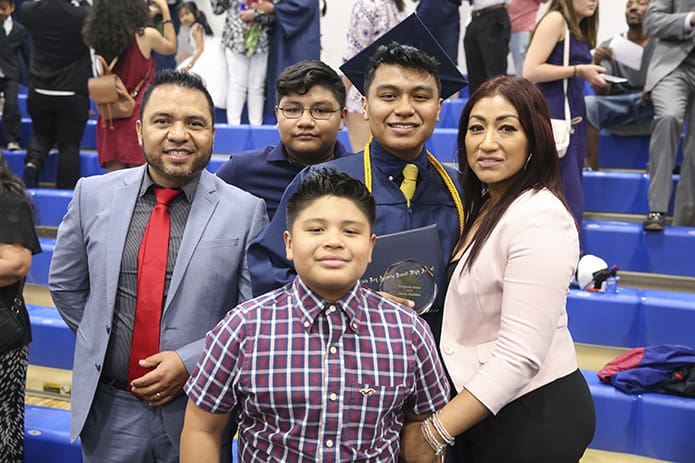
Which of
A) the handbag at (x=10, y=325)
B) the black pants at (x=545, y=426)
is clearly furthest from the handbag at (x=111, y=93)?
the black pants at (x=545, y=426)

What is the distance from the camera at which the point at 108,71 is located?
4.38 metres

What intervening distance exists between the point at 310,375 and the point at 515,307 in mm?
446

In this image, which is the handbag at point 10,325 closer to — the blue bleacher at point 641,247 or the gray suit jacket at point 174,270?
the gray suit jacket at point 174,270

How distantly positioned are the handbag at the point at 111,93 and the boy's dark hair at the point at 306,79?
7.83 feet

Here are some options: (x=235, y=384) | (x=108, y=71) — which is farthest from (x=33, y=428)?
(x=108, y=71)

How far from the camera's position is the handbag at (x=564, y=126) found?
3.13 metres

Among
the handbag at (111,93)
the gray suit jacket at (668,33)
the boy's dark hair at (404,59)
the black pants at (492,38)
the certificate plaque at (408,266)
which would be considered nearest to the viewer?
the certificate plaque at (408,266)

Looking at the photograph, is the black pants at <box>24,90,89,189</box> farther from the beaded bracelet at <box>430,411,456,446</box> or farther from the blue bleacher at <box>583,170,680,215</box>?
the beaded bracelet at <box>430,411,456,446</box>

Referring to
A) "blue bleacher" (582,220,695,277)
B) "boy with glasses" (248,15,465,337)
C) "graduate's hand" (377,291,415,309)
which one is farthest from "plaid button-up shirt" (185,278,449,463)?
"blue bleacher" (582,220,695,277)

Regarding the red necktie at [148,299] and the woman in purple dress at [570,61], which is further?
the woman in purple dress at [570,61]

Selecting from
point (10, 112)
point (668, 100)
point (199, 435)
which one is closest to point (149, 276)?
point (199, 435)

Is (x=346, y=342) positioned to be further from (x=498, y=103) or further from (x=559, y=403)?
(x=498, y=103)

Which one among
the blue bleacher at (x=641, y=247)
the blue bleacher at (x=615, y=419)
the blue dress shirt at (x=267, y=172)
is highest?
the blue dress shirt at (x=267, y=172)

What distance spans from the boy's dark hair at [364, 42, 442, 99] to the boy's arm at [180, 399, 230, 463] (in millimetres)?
867
